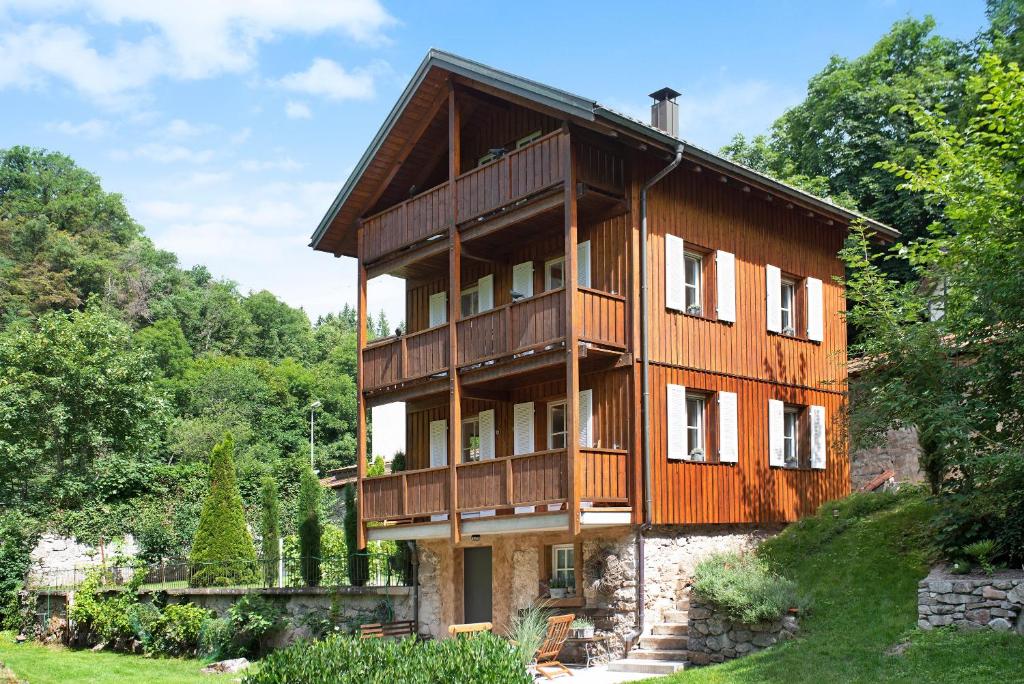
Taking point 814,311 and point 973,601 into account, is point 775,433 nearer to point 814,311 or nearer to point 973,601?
point 814,311

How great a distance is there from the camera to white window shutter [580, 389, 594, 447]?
1872 cm

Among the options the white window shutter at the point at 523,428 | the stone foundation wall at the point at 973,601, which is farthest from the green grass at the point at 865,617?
the white window shutter at the point at 523,428

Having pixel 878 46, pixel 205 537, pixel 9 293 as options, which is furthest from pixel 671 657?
pixel 9 293

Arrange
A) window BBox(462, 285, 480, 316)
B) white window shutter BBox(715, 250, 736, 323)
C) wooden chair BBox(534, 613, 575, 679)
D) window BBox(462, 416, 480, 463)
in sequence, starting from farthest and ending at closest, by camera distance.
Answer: window BBox(462, 285, 480, 316)
window BBox(462, 416, 480, 463)
white window shutter BBox(715, 250, 736, 323)
wooden chair BBox(534, 613, 575, 679)

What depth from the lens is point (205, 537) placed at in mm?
28625

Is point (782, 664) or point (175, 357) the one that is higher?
point (175, 357)

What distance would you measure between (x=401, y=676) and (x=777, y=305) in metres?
13.2

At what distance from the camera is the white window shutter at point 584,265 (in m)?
19.2

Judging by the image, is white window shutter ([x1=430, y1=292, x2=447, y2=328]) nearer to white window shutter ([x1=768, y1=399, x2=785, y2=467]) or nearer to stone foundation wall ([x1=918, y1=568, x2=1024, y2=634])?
white window shutter ([x1=768, y1=399, x2=785, y2=467])

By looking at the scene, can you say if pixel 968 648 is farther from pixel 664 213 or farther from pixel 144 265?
pixel 144 265

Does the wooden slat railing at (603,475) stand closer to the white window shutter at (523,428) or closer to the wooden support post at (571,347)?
the wooden support post at (571,347)

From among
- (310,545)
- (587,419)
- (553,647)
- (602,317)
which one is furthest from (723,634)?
(310,545)

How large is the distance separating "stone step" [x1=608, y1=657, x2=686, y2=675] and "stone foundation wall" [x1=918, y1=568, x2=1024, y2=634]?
143 inches

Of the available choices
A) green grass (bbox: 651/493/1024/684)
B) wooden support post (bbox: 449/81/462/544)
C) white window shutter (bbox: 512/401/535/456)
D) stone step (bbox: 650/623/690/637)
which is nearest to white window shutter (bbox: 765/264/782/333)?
green grass (bbox: 651/493/1024/684)
